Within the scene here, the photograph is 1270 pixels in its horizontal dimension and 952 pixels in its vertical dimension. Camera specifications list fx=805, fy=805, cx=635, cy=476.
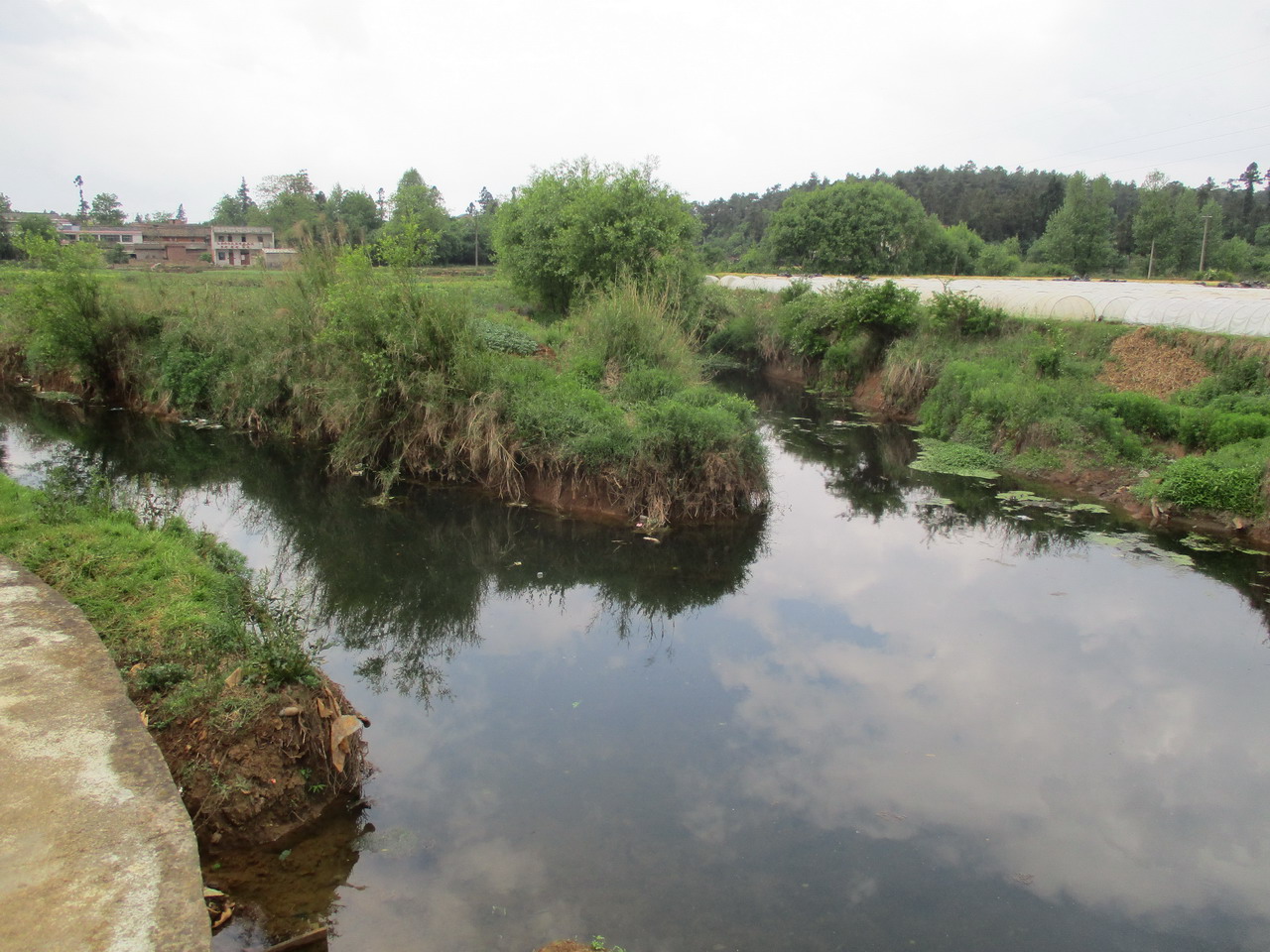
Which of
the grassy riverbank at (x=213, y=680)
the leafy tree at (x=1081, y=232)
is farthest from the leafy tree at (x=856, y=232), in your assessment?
the grassy riverbank at (x=213, y=680)

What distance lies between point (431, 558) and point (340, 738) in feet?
17.4

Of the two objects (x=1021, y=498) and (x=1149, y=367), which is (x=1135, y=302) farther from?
(x=1021, y=498)

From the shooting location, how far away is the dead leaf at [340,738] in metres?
6.05

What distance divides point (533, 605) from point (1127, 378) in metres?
14.4

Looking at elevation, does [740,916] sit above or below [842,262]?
below

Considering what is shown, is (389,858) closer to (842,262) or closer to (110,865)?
(110,865)

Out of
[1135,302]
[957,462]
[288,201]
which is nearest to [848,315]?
[1135,302]

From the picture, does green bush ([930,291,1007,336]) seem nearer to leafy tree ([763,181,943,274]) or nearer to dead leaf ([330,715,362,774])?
dead leaf ([330,715,362,774])

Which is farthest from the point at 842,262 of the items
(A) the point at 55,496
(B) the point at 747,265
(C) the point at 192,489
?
(A) the point at 55,496

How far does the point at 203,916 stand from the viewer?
12.3 ft

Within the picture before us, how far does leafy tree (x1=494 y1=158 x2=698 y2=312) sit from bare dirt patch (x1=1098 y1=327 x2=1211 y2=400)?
11559 millimetres

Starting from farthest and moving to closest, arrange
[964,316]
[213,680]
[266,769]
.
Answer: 1. [964,316]
2. [213,680]
3. [266,769]

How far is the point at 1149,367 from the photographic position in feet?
56.6

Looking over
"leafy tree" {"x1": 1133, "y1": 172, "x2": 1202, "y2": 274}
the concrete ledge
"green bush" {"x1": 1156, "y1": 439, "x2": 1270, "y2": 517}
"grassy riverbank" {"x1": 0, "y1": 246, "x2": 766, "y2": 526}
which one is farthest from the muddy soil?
"leafy tree" {"x1": 1133, "y1": 172, "x2": 1202, "y2": 274}
